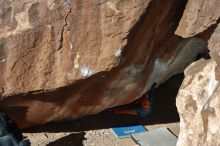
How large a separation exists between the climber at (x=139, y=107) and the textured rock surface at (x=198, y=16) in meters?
0.83

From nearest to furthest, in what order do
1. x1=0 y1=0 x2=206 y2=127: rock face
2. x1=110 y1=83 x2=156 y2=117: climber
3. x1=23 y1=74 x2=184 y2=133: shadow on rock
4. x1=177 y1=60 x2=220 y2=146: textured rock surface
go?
x1=177 y1=60 x2=220 y2=146: textured rock surface < x1=0 y1=0 x2=206 y2=127: rock face < x1=23 y1=74 x2=184 y2=133: shadow on rock < x1=110 y1=83 x2=156 y2=117: climber

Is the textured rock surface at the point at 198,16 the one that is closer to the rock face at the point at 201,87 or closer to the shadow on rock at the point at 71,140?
the rock face at the point at 201,87

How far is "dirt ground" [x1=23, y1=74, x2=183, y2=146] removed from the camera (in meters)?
3.73

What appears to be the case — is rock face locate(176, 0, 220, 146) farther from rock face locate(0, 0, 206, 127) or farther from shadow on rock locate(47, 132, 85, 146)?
shadow on rock locate(47, 132, 85, 146)

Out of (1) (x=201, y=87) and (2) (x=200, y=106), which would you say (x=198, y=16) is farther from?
(2) (x=200, y=106)

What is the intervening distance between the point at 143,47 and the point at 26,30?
837mm

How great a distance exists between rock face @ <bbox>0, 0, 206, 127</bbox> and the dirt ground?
0.78ft

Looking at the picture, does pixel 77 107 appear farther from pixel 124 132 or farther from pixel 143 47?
pixel 143 47

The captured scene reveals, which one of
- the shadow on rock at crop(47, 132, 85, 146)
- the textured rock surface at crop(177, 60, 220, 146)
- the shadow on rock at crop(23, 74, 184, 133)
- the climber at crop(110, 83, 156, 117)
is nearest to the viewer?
the textured rock surface at crop(177, 60, 220, 146)

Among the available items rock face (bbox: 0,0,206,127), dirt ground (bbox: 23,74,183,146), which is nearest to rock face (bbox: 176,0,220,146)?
rock face (bbox: 0,0,206,127)

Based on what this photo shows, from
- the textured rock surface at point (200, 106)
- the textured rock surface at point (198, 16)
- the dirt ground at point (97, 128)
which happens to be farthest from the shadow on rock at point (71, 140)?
the textured rock surface at point (198, 16)

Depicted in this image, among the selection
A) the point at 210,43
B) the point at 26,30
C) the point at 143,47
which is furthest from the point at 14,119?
the point at 210,43

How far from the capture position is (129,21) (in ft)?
10.6

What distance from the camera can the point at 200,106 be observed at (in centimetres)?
304
